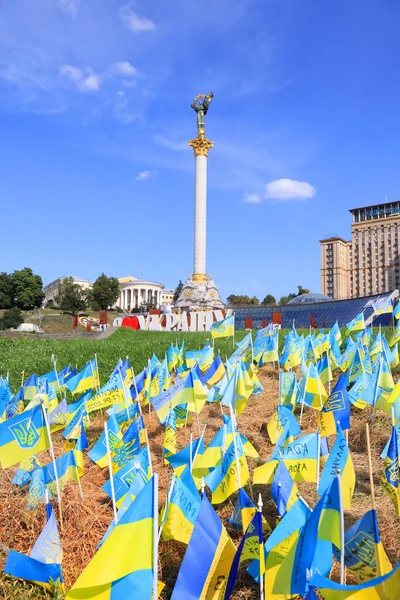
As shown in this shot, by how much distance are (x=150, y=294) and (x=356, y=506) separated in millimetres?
119671

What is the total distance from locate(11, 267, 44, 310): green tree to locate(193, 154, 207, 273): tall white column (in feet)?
150

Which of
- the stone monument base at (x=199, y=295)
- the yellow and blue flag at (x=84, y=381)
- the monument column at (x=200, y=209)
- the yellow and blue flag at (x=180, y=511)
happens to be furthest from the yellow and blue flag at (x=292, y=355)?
the monument column at (x=200, y=209)

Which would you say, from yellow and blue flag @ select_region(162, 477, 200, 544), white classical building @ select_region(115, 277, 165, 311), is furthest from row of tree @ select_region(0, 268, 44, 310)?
yellow and blue flag @ select_region(162, 477, 200, 544)

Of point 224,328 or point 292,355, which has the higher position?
point 224,328

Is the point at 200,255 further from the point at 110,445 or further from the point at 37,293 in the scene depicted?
the point at 37,293

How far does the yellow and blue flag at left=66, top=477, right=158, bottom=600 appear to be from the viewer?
2.85m

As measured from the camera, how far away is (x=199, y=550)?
10.3 ft

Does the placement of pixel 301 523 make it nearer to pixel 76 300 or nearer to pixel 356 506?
pixel 356 506

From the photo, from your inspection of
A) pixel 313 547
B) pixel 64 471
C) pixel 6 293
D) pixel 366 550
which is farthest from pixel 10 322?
pixel 313 547

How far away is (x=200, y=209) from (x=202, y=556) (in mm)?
49096

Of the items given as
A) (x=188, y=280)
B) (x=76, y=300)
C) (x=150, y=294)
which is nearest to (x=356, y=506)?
(x=188, y=280)

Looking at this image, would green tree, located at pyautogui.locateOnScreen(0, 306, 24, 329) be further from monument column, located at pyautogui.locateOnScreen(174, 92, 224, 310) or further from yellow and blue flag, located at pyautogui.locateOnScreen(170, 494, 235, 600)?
yellow and blue flag, located at pyautogui.locateOnScreen(170, 494, 235, 600)

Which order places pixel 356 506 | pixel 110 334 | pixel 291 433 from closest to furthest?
pixel 356 506
pixel 291 433
pixel 110 334

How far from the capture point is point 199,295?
49438mm
